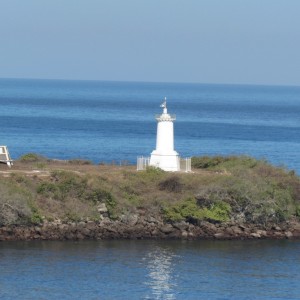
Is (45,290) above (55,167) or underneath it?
underneath

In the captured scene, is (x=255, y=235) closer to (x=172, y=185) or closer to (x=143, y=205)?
(x=172, y=185)

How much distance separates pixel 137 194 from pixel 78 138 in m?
52.6

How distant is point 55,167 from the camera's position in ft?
180

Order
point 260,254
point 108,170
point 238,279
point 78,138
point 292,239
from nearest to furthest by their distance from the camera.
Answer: point 238,279, point 260,254, point 292,239, point 108,170, point 78,138

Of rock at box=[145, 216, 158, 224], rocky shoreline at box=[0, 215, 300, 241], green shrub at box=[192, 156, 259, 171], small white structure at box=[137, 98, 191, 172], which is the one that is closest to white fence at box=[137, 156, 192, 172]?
small white structure at box=[137, 98, 191, 172]

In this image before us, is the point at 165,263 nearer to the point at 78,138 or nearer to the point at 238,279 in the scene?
the point at 238,279

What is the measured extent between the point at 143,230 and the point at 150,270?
19.2 ft

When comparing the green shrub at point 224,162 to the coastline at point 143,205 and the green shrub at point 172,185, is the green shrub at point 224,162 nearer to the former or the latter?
the coastline at point 143,205

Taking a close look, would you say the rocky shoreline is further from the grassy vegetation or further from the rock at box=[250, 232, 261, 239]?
the grassy vegetation

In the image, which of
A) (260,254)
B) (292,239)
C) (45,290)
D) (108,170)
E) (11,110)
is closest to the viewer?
(45,290)

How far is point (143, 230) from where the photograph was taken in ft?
162

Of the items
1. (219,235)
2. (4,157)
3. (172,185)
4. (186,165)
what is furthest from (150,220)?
(4,157)

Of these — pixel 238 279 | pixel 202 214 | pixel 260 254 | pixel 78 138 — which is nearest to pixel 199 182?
pixel 202 214

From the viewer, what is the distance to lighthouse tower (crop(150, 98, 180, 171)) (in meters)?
54.9
